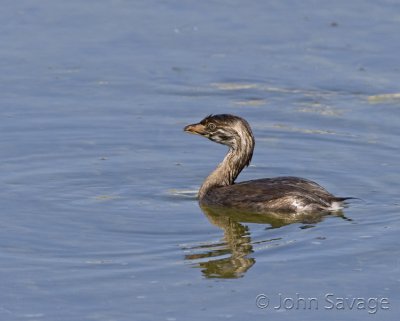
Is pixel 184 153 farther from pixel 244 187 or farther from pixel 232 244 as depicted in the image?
pixel 232 244

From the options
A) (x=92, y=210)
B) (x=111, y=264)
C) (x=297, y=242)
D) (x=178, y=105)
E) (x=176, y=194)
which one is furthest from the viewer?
(x=178, y=105)

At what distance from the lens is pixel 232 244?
1277 cm

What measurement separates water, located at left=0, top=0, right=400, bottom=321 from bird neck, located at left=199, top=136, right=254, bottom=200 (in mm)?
305

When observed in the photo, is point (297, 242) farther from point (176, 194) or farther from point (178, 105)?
point (178, 105)

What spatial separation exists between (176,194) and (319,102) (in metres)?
3.76

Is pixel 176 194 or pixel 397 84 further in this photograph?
pixel 397 84

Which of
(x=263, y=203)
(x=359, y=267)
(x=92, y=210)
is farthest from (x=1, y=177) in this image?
(x=359, y=267)

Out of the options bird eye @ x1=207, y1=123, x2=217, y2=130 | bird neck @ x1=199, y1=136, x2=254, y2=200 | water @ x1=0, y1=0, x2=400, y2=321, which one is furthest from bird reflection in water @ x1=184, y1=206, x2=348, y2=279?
bird eye @ x1=207, y1=123, x2=217, y2=130

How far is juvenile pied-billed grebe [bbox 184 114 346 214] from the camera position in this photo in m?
13.7

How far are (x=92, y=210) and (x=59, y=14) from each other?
307 inches

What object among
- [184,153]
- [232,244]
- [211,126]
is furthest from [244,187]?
[184,153]

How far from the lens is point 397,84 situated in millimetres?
18328

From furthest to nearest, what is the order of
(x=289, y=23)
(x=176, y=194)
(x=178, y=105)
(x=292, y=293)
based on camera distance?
(x=289, y=23), (x=178, y=105), (x=176, y=194), (x=292, y=293)

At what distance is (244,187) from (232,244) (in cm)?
153
